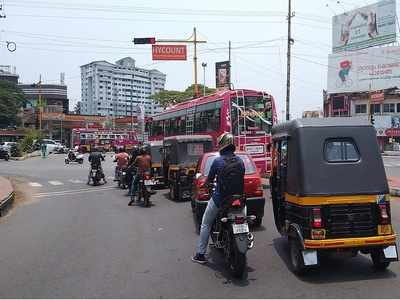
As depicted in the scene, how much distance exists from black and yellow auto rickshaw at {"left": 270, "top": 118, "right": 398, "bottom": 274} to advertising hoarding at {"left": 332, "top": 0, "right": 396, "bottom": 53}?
55946 mm

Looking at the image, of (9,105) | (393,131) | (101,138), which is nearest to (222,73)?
(101,138)

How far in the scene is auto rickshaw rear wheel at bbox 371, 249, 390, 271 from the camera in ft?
23.4

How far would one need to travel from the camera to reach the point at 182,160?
56.3ft

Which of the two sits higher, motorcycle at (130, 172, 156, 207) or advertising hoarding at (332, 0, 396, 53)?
advertising hoarding at (332, 0, 396, 53)

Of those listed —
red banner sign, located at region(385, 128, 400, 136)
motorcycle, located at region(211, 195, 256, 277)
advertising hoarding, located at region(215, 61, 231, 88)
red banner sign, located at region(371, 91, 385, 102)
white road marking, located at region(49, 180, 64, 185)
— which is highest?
advertising hoarding, located at region(215, 61, 231, 88)

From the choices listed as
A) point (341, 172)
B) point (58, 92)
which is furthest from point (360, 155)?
point (58, 92)

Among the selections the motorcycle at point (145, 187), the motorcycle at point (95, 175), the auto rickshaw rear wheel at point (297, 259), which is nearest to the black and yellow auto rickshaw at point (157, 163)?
the motorcycle at point (95, 175)

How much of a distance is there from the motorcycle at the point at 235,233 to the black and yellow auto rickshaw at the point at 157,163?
12.8m

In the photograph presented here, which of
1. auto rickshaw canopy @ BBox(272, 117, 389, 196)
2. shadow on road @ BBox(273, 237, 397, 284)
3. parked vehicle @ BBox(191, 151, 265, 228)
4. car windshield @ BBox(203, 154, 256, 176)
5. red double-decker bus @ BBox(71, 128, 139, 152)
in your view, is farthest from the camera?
red double-decker bus @ BBox(71, 128, 139, 152)

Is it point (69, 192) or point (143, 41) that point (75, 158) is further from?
point (69, 192)

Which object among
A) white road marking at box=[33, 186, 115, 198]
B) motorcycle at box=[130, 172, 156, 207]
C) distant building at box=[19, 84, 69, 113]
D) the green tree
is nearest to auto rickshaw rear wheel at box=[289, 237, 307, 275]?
motorcycle at box=[130, 172, 156, 207]

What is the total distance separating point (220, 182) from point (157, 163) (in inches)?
553

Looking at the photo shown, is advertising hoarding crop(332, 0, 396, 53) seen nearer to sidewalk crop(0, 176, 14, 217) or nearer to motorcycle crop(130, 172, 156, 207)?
motorcycle crop(130, 172, 156, 207)

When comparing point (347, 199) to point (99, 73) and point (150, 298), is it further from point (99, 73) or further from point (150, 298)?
point (99, 73)
